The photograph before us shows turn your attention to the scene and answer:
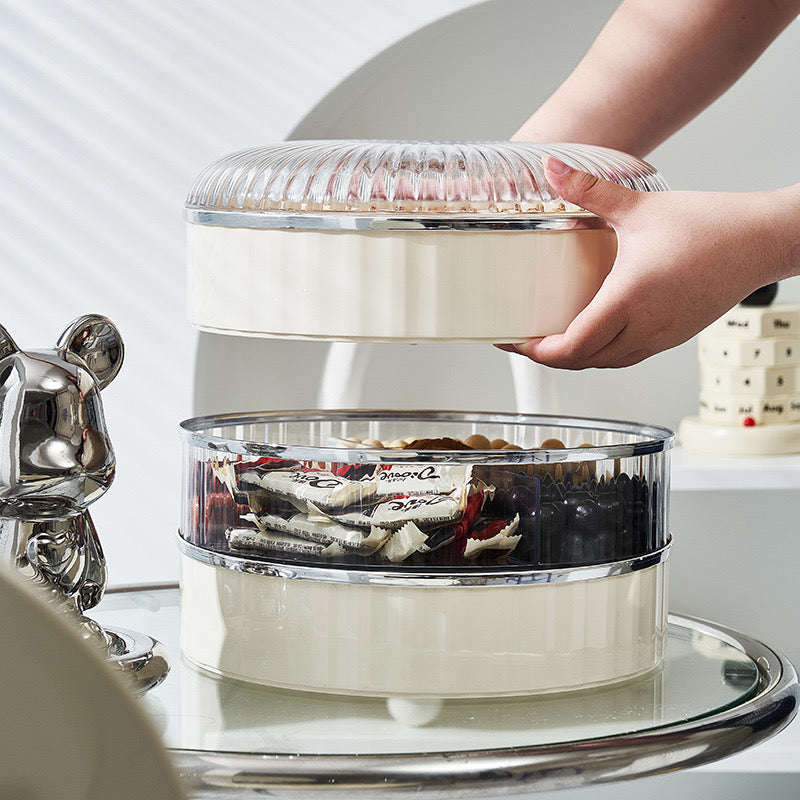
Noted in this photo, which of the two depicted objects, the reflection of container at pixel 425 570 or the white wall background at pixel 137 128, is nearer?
the reflection of container at pixel 425 570

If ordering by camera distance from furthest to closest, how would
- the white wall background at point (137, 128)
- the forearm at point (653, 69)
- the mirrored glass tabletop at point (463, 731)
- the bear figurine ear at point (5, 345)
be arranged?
1. the white wall background at point (137, 128)
2. the forearm at point (653, 69)
3. the bear figurine ear at point (5, 345)
4. the mirrored glass tabletop at point (463, 731)

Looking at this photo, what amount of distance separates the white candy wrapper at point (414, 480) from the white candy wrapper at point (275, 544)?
41 mm

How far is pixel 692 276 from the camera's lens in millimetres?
676

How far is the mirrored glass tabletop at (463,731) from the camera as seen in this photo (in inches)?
20.0

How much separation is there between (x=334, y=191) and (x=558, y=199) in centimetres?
12

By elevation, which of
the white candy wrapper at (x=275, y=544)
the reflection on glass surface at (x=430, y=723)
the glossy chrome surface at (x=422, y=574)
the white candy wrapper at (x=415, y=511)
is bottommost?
the reflection on glass surface at (x=430, y=723)

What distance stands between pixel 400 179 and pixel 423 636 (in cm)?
24

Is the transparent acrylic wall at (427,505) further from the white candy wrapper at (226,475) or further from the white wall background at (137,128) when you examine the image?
the white wall background at (137,128)

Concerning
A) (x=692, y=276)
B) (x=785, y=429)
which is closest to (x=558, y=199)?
(x=692, y=276)

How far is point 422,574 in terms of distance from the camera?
0.62 metres

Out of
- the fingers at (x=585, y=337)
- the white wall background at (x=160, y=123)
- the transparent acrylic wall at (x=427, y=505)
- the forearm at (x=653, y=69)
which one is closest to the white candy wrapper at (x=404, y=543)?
the transparent acrylic wall at (x=427, y=505)

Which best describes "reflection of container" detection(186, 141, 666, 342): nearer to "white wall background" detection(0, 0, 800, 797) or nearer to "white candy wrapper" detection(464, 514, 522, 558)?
"white candy wrapper" detection(464, 514, 522, 558)

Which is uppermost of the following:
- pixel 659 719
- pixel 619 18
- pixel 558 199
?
pixel 619 18

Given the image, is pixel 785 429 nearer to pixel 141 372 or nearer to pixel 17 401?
pixel 141 372
